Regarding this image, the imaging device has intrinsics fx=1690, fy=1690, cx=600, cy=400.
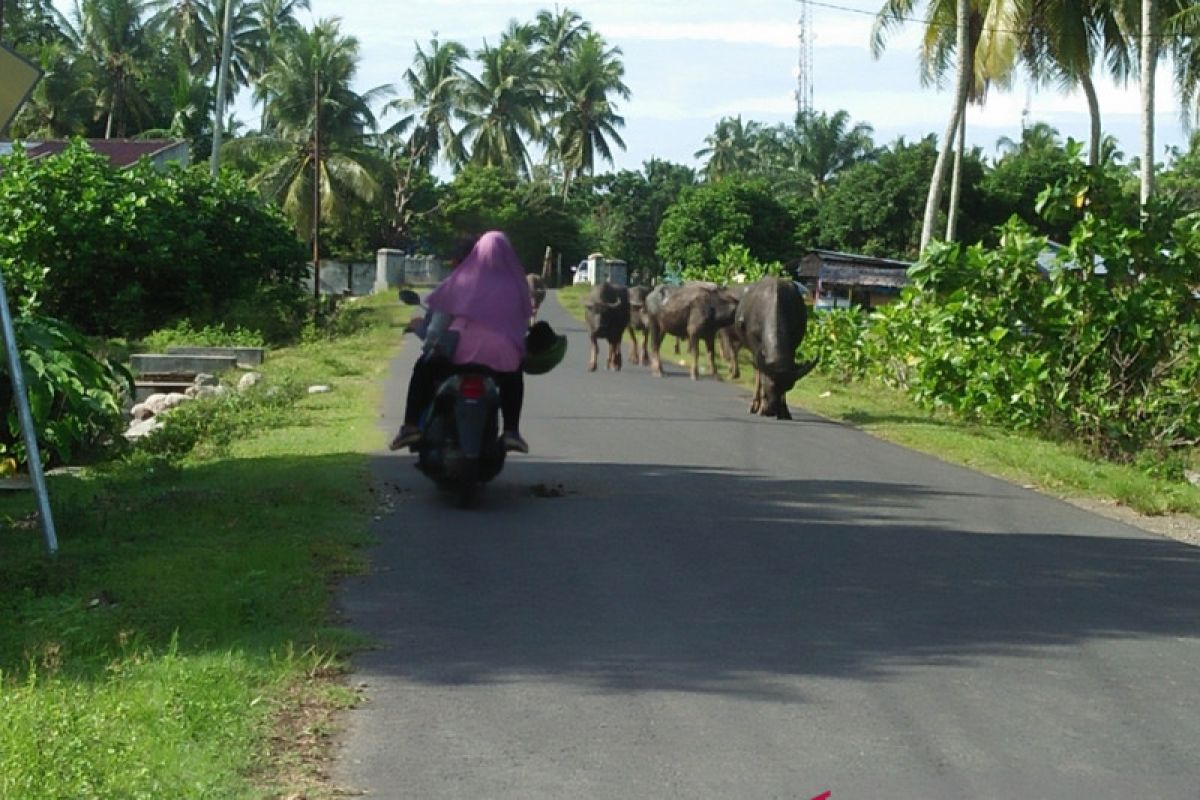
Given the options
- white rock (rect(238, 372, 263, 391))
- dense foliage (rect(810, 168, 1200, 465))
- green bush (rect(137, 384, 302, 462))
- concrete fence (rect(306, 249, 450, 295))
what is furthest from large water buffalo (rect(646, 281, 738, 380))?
concrete fence (rect(306, 249, 450, 295))

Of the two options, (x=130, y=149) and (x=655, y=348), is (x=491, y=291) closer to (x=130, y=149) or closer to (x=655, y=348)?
(x=655, y=348)

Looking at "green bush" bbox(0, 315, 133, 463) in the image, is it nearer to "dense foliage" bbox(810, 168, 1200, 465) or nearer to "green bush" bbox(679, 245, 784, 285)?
"dense foliage" bbox(810, 168, 1200, 465)

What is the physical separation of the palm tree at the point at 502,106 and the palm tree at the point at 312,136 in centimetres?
1244

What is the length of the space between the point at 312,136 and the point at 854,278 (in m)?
18.8

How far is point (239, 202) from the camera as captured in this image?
3769 centimetres

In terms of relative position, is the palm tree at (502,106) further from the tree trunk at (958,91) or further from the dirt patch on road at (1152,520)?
the dirt patch on road at (1152,520)

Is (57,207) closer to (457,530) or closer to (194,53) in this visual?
(457,530)

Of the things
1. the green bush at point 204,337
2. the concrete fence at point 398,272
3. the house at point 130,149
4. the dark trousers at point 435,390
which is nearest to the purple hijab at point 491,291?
the dark trousers at point 435,390

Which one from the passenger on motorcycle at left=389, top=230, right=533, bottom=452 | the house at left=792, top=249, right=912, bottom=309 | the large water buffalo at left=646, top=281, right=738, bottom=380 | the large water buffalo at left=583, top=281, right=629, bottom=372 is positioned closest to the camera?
the passenger on motorcycle at left=389, top=230, right=533, bottom=452

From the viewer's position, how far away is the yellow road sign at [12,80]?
9.17 meters

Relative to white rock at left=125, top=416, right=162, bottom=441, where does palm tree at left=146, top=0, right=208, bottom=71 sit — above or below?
above

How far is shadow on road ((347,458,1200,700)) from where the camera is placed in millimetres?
7066

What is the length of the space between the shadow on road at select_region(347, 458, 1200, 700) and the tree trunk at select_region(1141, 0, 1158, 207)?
16325mm

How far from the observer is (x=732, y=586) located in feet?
28.3
